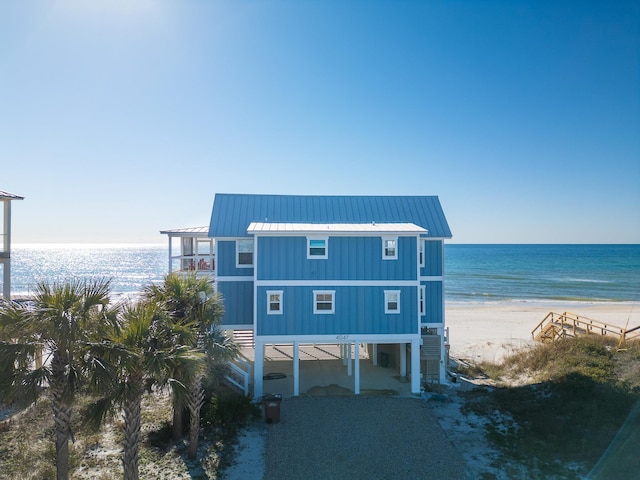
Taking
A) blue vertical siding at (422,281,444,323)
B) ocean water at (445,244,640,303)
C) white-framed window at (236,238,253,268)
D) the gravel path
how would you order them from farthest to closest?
ocean water at (445,244,640,303)
blue vertical siding at (422,281,444,323)
white-framed window at (236,238,253,268)
the gravel path

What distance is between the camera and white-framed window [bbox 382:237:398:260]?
54.2ft

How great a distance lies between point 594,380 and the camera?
14.6m

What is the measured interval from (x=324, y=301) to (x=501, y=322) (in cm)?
2516

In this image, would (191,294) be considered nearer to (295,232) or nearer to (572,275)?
(295,232)

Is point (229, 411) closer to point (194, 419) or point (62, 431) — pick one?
point (194, 419)

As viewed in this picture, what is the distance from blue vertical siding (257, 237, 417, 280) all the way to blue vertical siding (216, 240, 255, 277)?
1.78 meters

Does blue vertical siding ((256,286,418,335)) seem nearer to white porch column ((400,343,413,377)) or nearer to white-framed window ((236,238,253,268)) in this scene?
white-framed window ((236,238,253,268))

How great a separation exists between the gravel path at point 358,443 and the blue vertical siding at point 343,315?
105 inches

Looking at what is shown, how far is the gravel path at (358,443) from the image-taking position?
413 inches

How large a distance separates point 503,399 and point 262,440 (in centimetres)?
901

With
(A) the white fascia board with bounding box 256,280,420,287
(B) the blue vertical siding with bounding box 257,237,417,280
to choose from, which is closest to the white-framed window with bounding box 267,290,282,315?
(A) the white fascia board with bounding box 256,280,420,287

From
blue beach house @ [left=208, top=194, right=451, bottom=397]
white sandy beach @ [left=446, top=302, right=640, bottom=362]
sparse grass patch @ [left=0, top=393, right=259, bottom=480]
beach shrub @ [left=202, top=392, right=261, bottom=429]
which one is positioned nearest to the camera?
sparse grass patch @ [left=0, top=393, right=259, bottom=480]

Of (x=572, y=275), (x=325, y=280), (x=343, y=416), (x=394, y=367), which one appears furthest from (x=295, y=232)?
(x=572, y=275)

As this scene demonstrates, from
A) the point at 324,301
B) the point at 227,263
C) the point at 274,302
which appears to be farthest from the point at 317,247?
the point at 227,263
